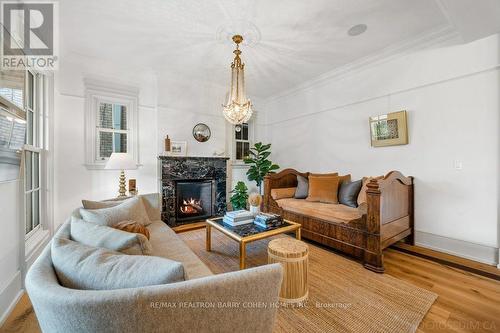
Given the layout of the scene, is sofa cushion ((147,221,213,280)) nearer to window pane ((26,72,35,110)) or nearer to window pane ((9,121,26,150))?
window pane ((9,121,26,150))

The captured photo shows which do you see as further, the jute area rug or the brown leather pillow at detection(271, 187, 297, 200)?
the brown leather pillow at detection(271, 187, 297, 200)

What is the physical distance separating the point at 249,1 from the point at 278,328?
2.88m

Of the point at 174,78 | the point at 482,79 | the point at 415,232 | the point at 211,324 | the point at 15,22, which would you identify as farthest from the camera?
the point at 174,78

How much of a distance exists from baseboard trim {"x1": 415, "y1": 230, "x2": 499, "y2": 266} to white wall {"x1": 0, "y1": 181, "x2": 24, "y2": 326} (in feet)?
14.0

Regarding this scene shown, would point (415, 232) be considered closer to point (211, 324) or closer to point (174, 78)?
point (211, 324)

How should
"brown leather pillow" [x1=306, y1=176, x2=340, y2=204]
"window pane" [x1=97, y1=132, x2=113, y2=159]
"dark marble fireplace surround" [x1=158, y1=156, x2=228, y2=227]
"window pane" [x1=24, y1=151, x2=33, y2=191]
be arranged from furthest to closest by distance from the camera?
"dark marble fireplace surround" [x1=158, y1=156, x2=228, y2=227] < "window pane" [x1=97, y1=132, x2=113, y2=159] < "brown leather pillow" [x1=306, y1=176, x2=340, y2=204] < "window pane" [x1=24, y1=151, x2=33, y2=191]

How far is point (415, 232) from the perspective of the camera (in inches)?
113

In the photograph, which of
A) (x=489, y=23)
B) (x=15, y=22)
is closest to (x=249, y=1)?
(x=15, y=22)

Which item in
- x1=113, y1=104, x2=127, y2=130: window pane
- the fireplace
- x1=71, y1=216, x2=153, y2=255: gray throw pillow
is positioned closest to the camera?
x1=71, y1=216, x2=153, y2=255: gray throw pillow

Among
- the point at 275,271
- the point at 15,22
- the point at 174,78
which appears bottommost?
the point at 275,271

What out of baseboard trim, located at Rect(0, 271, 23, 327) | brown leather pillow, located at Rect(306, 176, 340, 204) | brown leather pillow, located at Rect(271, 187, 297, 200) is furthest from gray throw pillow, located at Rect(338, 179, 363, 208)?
baseboard trim, located at Rect(0, 271, 23, 327)

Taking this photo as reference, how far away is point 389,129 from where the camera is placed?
10.2 feet

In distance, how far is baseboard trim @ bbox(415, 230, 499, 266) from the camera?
2320 millimetres

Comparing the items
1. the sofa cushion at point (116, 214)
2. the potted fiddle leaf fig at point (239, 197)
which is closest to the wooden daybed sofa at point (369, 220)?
the potted fiddle leaf fig at point (239, 197)
